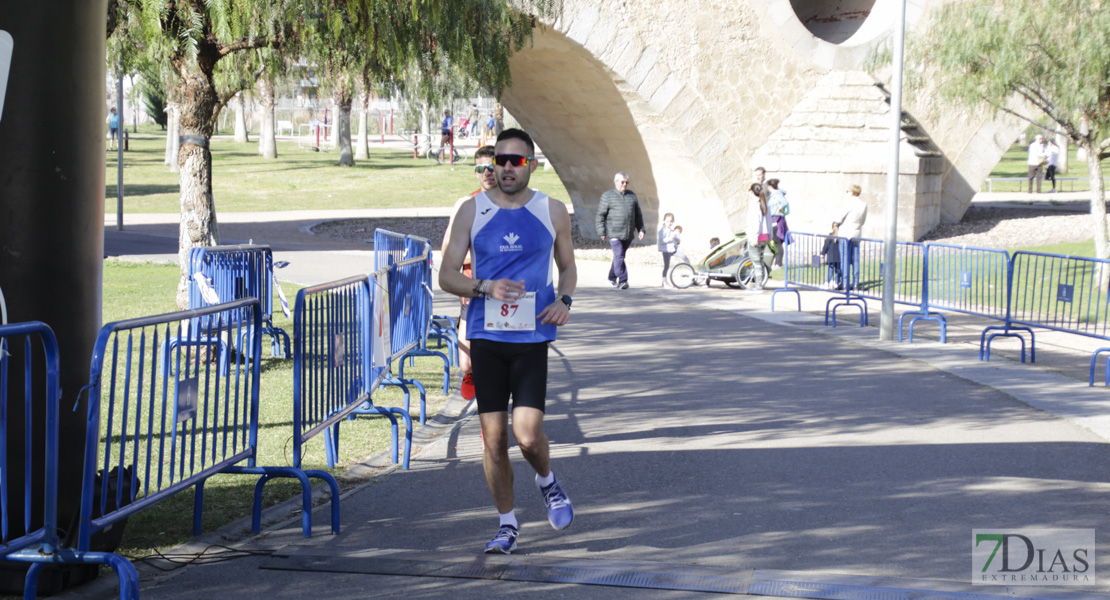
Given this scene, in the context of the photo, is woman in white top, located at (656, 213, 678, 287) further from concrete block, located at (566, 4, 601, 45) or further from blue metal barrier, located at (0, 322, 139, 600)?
blue metal barrier, located at (0, 322, 139, 600)

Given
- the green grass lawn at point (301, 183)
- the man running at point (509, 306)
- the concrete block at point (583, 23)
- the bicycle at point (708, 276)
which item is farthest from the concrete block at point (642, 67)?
the man running at point (509, 306)

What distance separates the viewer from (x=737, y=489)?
6414 millimetres

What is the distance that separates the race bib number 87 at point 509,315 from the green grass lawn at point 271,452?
1.51 meters

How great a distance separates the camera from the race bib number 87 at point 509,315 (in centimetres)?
522

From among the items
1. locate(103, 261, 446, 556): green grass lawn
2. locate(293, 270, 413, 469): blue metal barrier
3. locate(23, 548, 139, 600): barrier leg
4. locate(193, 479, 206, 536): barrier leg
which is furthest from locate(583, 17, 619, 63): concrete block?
locate(23, 548, 139, 600): barrier leg

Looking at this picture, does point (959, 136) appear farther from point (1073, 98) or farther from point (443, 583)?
point (443, 583)

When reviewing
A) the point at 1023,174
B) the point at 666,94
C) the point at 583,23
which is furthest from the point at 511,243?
the point at 1023,174

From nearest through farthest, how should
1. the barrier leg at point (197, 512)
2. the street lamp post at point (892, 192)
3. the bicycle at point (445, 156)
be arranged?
the barrier leg at point (197, 512), the street lamp post at point (892, 192), the bicycle at point (445, 156)

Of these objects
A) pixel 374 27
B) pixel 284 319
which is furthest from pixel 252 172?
pixel 374 27

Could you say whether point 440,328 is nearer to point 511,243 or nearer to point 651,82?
point 511,243

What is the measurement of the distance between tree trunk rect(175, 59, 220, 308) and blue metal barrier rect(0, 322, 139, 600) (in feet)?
21.8

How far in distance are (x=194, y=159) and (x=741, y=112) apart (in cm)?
1415

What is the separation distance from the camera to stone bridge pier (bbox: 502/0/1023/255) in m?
21.7

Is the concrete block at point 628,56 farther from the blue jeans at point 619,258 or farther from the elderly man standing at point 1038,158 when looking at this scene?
the elderly man standing at point 1038,158
